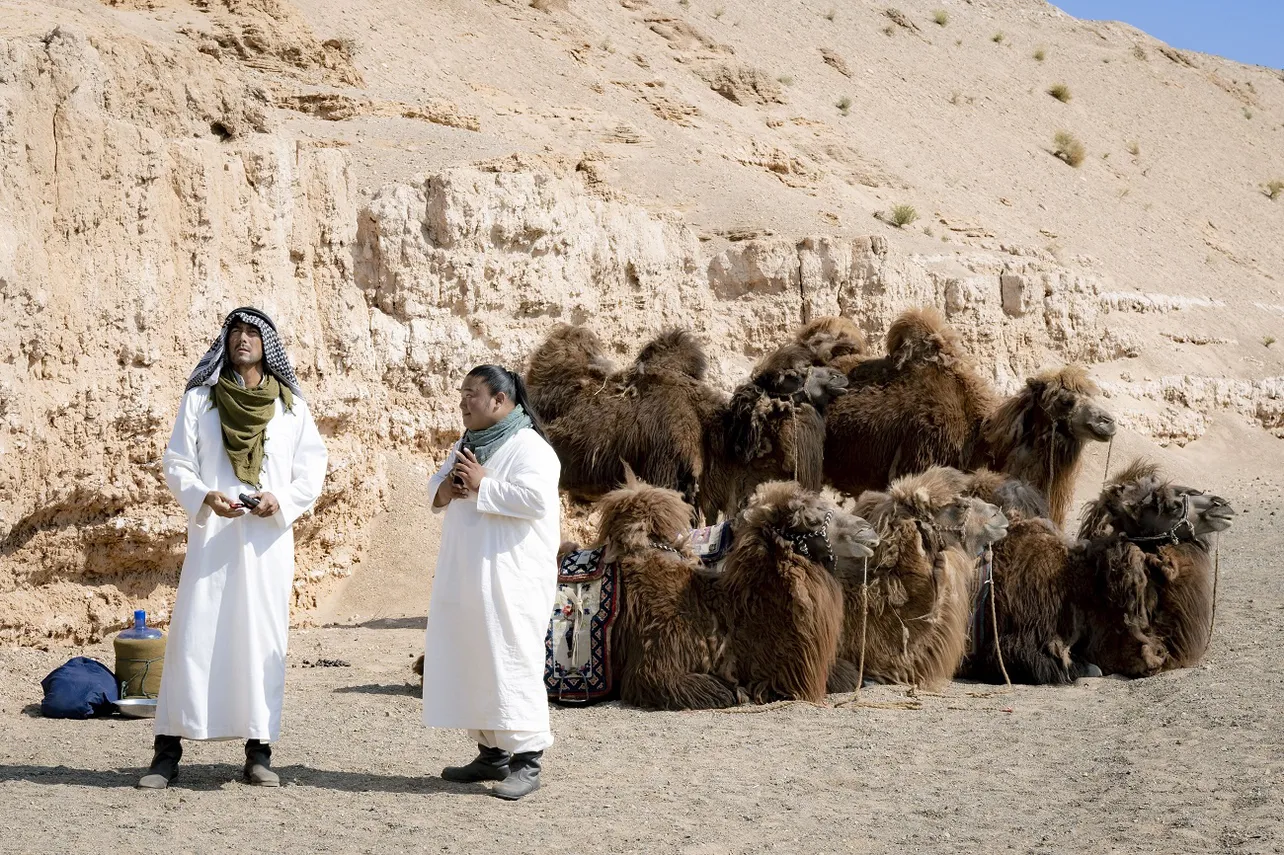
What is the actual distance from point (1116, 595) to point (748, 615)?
7.52 feet

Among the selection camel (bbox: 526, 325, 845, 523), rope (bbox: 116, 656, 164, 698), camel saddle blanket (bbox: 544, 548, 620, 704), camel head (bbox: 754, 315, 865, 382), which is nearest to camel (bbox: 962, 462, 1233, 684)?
camel saddle blanket (bbox: 544, 548, 620, 704)

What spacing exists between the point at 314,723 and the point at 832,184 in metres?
17.5

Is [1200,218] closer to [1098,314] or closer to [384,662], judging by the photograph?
[1098,314]

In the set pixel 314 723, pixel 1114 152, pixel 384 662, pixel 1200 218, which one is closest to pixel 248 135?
pixel 384 662

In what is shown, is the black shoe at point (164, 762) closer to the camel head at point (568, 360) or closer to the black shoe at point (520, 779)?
the black shoe at point (520, 779)

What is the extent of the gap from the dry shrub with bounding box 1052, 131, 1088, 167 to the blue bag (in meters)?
29.9

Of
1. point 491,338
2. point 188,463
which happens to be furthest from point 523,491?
point 491,338

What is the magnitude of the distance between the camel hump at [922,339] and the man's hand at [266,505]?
6400mm

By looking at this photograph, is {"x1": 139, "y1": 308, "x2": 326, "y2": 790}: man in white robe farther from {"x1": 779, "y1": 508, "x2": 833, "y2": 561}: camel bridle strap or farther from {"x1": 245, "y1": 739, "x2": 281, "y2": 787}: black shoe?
{"x1": 779, "y1": 508, "x2": 833, "y2": 561}: camel bridle strap

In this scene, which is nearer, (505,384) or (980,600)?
(505,384)

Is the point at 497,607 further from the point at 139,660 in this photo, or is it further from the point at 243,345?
the point at 139,660

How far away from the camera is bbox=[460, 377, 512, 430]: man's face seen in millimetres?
5695

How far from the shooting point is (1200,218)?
3231 centimetres

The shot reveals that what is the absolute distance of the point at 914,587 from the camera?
775 cm
